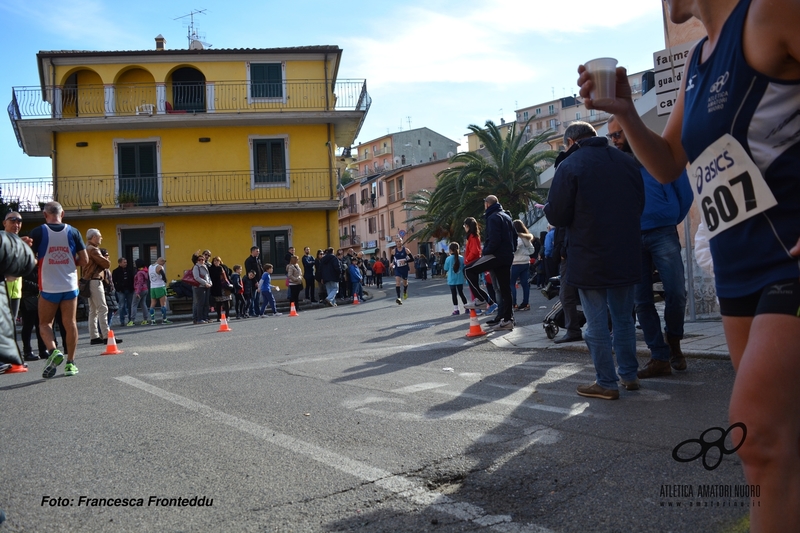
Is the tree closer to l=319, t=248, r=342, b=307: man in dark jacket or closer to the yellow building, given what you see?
the yellow building

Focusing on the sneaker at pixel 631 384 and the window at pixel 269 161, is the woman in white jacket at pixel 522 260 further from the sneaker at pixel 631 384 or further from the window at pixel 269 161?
the window at pixel 269 161

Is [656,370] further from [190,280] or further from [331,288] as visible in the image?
[331,288]

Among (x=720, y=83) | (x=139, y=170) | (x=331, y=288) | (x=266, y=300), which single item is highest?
(x=139, y=170)

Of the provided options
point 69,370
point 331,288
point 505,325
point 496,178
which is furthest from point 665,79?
point 496,178

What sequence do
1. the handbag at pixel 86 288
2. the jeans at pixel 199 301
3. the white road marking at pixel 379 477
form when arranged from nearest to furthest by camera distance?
the white road marking at pixel 379 477 → the handbag at pixel 86 288 → the jeans at pixel 199 301

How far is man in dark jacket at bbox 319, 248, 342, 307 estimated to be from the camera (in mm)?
23359

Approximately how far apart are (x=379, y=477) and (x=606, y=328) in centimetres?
248

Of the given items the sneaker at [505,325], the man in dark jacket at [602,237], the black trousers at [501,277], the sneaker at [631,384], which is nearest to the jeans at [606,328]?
the man in dark jacket at [602,237]

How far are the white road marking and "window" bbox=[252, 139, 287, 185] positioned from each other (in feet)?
89.1

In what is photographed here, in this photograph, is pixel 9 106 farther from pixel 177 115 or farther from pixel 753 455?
pixel 753 455

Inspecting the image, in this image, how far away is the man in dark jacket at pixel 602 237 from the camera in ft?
17.3

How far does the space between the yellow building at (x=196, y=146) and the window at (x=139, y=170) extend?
45 millimetres

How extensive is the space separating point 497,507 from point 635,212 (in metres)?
3.07

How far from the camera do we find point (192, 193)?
31.6 m
